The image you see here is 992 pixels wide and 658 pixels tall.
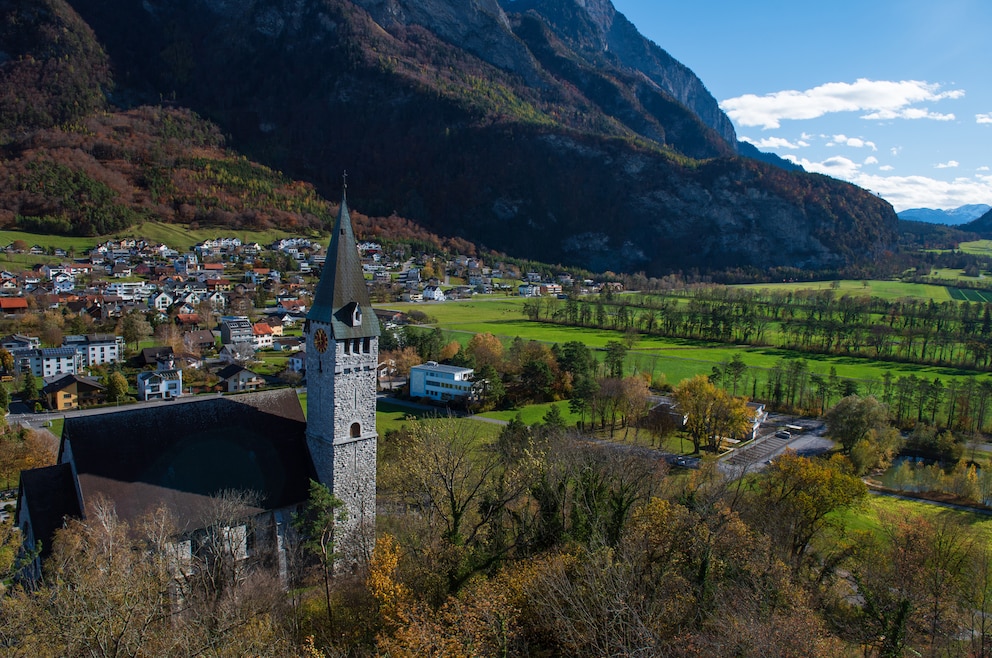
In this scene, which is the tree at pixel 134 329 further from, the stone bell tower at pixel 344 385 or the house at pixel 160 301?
the stone bell tower at pixel 344 385

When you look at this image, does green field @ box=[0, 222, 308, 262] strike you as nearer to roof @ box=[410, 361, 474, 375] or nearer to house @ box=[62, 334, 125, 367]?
house @ box=[62, 334, 125, 367]

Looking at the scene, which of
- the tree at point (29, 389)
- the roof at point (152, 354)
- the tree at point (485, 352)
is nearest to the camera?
the tree at point (29, 389)

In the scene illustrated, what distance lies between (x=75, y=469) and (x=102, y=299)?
9543 cm

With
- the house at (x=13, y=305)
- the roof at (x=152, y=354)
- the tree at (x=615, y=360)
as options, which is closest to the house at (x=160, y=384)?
the roof at (x=152, y=354)

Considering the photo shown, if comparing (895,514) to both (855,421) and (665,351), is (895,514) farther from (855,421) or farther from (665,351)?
(665,351)

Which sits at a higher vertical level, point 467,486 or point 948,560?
point 467,486

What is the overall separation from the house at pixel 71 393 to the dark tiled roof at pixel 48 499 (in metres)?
45.8

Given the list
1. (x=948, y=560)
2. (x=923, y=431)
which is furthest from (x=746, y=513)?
(x=923, y=431)

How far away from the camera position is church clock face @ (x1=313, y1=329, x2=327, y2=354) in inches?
1169

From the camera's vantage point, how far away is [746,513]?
112ft

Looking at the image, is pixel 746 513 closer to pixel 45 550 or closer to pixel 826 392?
pixel 45 550

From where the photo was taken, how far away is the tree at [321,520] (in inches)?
1054

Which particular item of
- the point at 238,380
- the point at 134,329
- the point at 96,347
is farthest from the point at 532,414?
the point at 134,329

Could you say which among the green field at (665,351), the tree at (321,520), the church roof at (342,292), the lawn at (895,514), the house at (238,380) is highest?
the church roof at (342,292)
